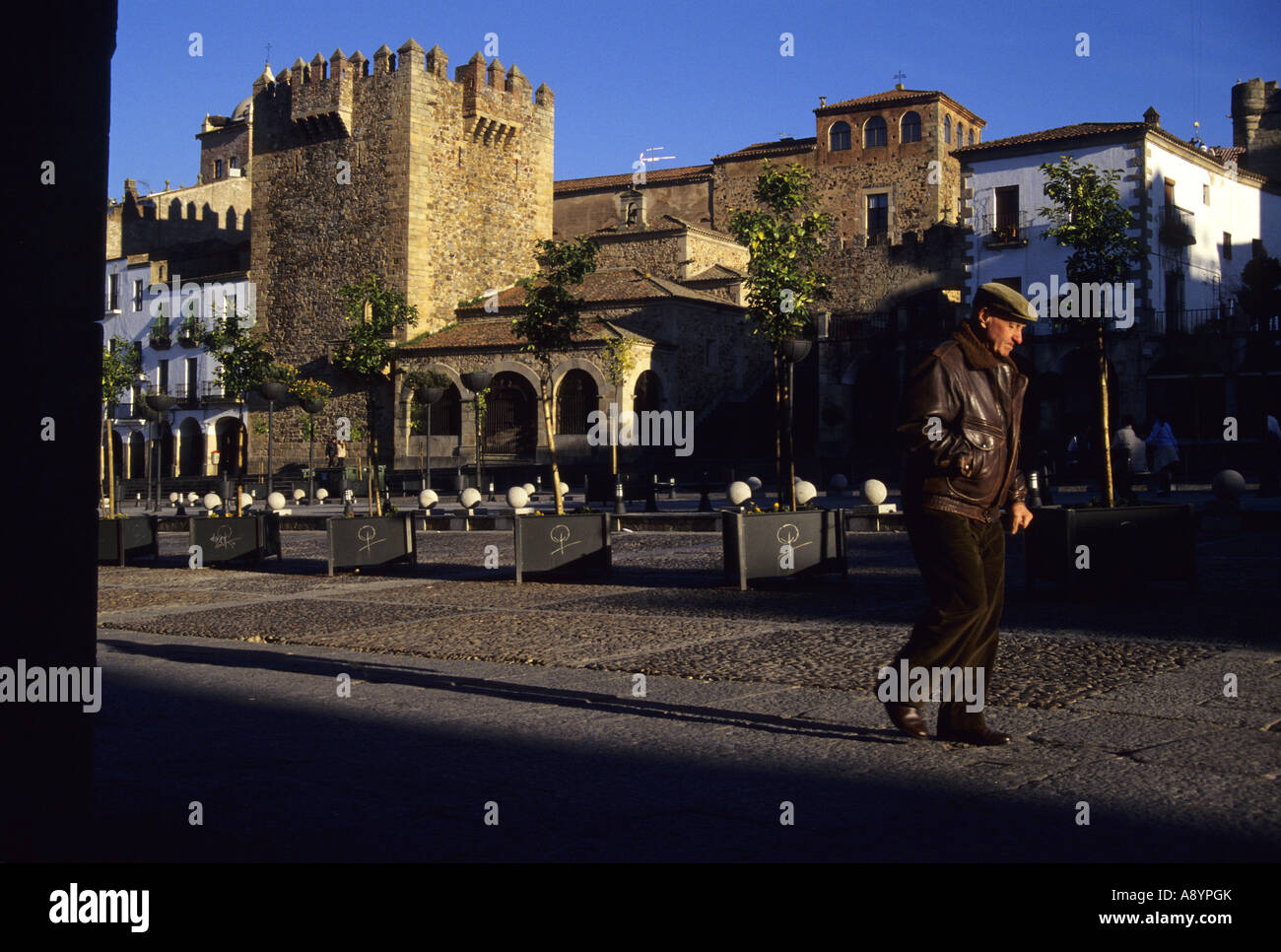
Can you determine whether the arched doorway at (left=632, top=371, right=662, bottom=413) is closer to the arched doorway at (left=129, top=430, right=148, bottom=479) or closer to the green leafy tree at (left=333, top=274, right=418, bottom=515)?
the green leafy tree at (left=333, top=274, right=418, bottom=515)

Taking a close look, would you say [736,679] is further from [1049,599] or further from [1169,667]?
[1049,599]

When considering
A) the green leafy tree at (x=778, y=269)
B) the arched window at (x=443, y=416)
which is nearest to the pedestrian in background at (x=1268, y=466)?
the green leafy tree at (x=778, y=269)

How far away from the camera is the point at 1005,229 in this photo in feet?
131

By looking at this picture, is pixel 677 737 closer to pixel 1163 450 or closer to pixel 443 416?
pixel 1163 450

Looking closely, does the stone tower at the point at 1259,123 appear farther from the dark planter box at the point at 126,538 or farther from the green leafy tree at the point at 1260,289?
the dark planter box at the point at 126,538

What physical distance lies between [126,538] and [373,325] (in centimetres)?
3030
